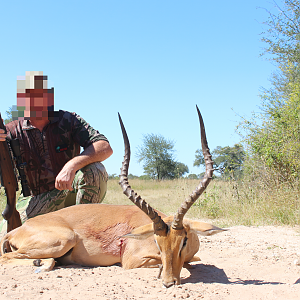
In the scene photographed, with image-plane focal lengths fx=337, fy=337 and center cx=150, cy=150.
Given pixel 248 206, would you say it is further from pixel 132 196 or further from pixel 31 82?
pixel 31 82

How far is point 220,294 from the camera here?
10.2ft

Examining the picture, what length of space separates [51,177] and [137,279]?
104 inches

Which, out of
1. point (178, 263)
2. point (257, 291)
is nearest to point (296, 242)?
point (257, 291)

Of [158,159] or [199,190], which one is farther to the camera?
[158,159]

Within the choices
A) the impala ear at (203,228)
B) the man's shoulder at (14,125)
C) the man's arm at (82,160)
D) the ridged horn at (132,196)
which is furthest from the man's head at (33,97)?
the impala ear at (203,228)

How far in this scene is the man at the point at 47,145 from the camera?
17.6 ft

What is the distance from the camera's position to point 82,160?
16.5ft

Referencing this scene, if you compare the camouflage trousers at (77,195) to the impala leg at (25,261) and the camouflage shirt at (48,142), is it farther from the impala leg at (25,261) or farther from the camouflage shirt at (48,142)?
the impala leg at (25,261)

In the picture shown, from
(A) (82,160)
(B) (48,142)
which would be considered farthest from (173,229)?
(B) (48,142)

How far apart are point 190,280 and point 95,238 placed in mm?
1319

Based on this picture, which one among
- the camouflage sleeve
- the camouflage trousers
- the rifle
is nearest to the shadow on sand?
the camouflage trousers

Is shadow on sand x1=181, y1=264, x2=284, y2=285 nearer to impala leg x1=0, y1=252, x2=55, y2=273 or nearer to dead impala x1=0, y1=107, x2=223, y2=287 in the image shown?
dead impala x1=0, y1=107, x2=223, y2=287

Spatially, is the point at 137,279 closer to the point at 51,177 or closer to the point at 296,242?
the point at 51,177

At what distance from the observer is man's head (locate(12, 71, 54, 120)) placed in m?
5.35
